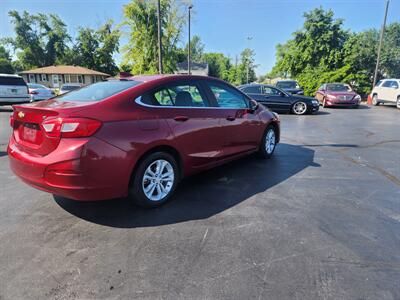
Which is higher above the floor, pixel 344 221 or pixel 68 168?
pixel 68 168

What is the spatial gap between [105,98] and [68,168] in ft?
2.84

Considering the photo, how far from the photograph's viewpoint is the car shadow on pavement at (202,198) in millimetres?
3211

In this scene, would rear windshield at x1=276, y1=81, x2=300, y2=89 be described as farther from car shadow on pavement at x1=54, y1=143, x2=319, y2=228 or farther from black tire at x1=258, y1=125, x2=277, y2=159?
car shadow on pavement at x1=54, y1=143, x2=319, y2=228

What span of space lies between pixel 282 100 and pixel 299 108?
0.99m

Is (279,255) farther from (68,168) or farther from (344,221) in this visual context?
(68,168)

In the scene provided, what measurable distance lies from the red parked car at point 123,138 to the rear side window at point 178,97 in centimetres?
1

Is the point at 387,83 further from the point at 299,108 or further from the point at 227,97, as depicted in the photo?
the point at 227,97

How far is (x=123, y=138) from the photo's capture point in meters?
2.91

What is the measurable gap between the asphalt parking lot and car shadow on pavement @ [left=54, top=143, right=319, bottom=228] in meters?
0.02

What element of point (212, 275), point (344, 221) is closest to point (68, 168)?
point (212, 275)

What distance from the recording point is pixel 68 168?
269 centimetres

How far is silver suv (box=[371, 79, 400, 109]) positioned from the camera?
17.1 m

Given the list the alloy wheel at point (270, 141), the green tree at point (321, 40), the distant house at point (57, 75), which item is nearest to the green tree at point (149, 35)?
the distant house at point (57, 75)

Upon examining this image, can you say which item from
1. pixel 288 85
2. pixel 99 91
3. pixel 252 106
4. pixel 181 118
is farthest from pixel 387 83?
pixel 99 91
